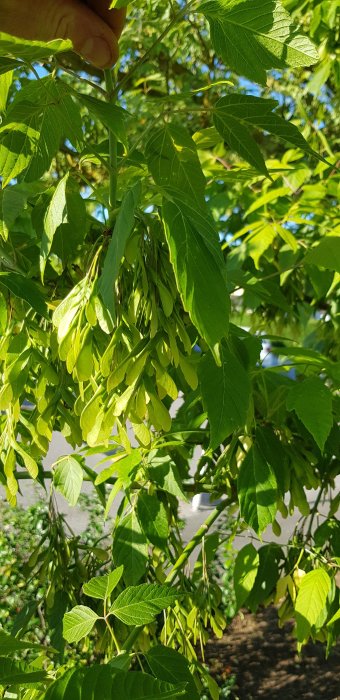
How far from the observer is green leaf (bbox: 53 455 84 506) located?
53.3 inches

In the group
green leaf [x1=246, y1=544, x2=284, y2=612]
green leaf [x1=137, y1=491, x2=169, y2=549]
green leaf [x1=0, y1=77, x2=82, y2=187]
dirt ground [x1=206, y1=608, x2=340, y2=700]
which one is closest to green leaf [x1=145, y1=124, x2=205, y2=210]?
green leaf [x1=0, y1=77, x2=82, y2=187]

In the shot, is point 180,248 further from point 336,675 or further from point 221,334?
point 336,675

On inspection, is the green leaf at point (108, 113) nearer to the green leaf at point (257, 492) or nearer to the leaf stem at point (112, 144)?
the leaf stem at point (112, 144)

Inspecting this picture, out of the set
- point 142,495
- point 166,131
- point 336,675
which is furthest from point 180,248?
point 336,675

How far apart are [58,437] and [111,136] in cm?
954

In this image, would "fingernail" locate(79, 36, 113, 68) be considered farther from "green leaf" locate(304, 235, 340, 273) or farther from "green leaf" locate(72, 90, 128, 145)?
"green leaf" locate(304, 235, 340, 273)

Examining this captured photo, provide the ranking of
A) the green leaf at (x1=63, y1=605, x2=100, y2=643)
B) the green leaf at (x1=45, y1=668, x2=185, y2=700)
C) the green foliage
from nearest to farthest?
the green leaf at (x1=45, y1=668, x2=185, y2=700) → the green foliage → the green leaf at (x1=63, y1=605, x2=100, y2=643)

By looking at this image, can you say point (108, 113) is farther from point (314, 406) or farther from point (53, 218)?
point (314, 406)

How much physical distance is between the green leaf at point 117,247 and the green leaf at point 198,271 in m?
0.03

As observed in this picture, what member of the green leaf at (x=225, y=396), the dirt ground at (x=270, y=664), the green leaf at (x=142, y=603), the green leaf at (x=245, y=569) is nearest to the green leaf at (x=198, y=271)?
the green leaf at (x=225, y=396)

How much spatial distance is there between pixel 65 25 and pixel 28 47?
0.81 feet

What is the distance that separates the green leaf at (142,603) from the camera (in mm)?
865

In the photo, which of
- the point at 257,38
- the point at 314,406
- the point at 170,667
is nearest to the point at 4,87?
the point at 257,38

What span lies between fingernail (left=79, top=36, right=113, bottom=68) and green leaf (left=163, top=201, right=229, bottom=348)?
0.73ft
